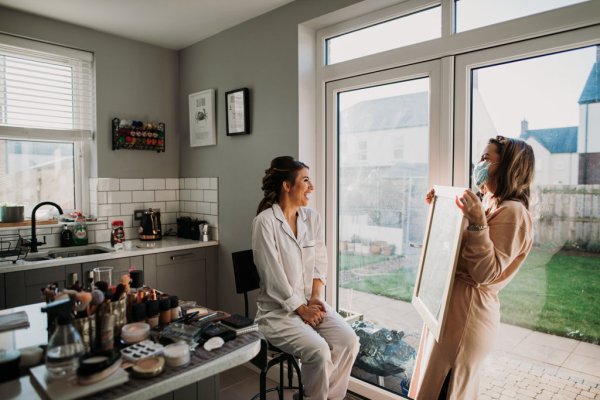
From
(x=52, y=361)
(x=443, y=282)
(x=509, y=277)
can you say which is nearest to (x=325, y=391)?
(x=443, y=282)

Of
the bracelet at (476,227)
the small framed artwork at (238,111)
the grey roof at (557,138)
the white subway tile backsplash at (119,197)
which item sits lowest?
the bracelet at (476,227)

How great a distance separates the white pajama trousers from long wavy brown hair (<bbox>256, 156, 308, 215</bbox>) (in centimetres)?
67

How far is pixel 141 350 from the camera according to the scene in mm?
1363

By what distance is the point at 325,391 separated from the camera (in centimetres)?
212

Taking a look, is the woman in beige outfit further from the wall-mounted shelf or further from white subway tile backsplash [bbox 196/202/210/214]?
the wall-mounted shelf

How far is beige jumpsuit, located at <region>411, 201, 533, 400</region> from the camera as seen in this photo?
1.65 m

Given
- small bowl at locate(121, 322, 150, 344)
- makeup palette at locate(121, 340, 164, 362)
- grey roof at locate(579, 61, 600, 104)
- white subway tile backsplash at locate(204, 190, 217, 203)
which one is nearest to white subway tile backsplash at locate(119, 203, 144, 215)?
white subway tile backsplash at locate(204, 190, 217, 203)

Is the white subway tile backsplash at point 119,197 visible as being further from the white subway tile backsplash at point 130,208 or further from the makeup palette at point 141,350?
the makeup palette at point 141,350

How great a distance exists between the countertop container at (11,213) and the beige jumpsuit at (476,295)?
313 cm

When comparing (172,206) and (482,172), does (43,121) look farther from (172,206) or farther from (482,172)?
(482,172)

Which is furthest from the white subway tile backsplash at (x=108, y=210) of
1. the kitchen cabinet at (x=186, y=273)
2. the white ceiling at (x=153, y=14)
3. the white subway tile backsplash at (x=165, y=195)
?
the white ceiling at (x=153, y=14)

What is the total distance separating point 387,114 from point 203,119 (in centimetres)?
185

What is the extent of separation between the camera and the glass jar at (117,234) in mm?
3477

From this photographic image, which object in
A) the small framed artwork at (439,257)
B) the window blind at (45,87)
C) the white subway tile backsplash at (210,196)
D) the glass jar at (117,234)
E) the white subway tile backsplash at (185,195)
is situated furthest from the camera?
the white subway tile backsplash at (185,195)
